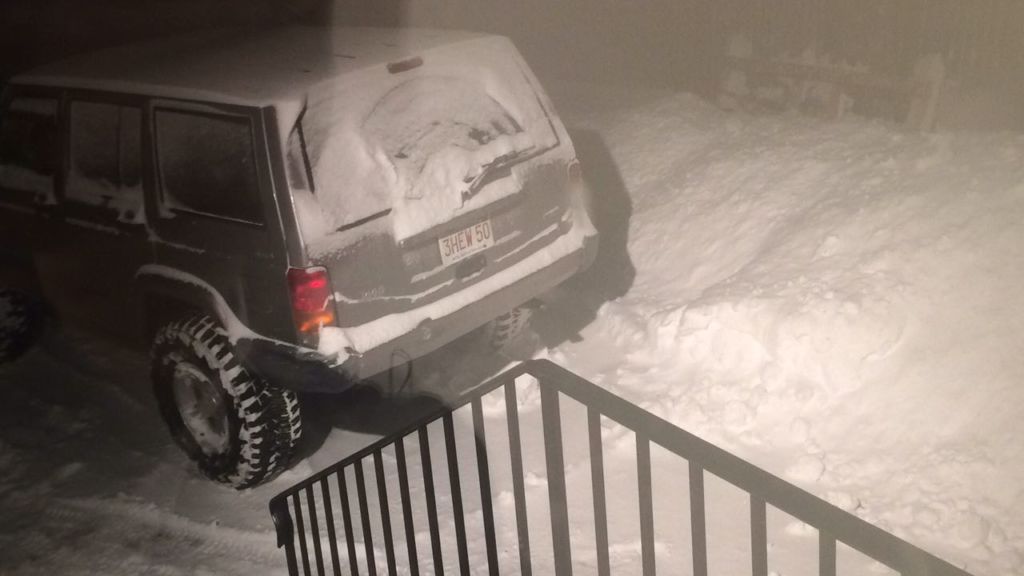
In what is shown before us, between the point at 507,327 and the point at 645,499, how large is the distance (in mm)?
3035

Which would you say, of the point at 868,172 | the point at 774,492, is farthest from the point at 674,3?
the point at 774,492

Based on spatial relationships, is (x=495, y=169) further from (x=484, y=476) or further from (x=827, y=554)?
(x=827, y=554)

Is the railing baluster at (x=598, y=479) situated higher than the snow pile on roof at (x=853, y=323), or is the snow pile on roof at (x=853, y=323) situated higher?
the railing baluster at (x=598, y=479)

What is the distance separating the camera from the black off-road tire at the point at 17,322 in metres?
6.07

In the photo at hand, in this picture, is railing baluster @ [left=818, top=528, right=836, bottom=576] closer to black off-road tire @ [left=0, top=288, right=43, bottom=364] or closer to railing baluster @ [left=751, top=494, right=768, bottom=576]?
railing baluster @ [left=751, top=494, right=768, bottom=576]

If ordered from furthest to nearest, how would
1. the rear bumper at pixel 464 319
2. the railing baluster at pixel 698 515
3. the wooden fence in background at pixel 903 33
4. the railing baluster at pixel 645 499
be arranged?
the wooden fence in background at pixel 903 33 < the rear bumper at pixel 464 319 < the railing baluster at pixel 645 499 < the railing baluster at pixel 698 515

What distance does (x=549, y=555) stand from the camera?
3842 mm

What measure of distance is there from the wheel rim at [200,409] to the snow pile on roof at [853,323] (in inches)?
79.1

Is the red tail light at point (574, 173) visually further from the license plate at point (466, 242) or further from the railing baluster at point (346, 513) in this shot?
the railing baluster at point (346, 513)

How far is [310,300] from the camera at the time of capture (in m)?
3.93

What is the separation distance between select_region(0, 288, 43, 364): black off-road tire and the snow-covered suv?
105cm

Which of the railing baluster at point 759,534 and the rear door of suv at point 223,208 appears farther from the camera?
the rear door of suv at point 223,208

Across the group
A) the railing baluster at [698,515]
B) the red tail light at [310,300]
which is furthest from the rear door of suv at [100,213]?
the railing baluster at [698,515]

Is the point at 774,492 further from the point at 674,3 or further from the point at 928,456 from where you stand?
the point at 674,3
